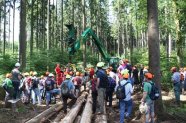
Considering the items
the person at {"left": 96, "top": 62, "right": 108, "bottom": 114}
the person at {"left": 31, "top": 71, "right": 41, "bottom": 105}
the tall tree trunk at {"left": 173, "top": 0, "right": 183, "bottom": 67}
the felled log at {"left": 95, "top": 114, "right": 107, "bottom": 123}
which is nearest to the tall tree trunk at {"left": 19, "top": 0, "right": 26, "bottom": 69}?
the person at {"left": 31, "top": 71, "right": 41, "bottom": 105}

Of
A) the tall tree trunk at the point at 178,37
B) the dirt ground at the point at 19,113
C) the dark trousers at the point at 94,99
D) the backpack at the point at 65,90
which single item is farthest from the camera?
the tall tree trunk at the point at 178,37

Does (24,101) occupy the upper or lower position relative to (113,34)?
lower

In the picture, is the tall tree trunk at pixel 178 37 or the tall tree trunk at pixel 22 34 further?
the tall tree trunk at pixel 178 37

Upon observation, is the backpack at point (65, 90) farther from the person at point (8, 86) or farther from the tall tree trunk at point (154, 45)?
the tall tree trunk at point (154, 45)

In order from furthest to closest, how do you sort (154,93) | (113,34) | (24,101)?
(113,34), (24,101), (154,93)

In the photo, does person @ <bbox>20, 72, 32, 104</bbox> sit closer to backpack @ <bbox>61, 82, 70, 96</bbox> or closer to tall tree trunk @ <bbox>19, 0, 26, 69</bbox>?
backpack @ <bbox>61, 82, 70, 96</bbox>

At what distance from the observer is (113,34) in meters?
96.2

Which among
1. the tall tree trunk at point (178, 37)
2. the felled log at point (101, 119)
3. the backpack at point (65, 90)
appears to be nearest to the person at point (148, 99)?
the felled log at point (101, 119)

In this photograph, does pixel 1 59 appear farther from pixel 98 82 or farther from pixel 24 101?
pixel 98 82

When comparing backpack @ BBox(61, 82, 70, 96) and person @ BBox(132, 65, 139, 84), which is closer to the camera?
backpack @ BBox(61, 82, 70, 96)

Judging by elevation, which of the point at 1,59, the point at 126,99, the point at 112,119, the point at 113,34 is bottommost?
the point at 112,119

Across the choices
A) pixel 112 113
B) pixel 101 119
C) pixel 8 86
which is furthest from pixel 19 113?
pixel 101 119

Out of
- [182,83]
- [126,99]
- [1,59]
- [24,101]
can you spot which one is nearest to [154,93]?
[126,99]

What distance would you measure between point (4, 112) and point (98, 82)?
496cm
